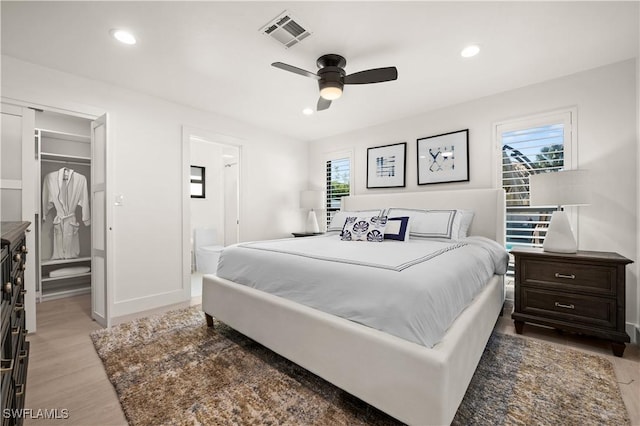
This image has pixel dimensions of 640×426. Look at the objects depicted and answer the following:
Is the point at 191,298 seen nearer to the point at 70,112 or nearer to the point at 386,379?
the point at 70,112

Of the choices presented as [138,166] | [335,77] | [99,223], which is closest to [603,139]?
[335,77]

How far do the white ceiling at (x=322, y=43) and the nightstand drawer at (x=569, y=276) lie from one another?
1.74 meters

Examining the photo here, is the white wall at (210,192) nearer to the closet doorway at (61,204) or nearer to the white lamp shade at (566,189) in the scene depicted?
the closet doorway at (61,204)

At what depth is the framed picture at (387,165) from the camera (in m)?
3.87

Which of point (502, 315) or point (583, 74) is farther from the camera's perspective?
point (502, 315)

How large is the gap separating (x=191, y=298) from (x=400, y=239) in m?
2.63

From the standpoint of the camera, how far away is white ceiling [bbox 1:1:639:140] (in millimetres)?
1836

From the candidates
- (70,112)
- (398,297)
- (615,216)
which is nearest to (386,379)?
(398,297)

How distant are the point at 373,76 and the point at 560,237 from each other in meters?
2.05

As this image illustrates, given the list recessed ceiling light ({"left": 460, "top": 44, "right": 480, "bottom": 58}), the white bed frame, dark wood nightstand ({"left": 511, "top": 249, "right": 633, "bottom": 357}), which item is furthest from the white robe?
dark wood nightstand ({"left": 511, "top": 249, "right": 633, "bottom": 357})

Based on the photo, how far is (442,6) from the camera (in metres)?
1.80

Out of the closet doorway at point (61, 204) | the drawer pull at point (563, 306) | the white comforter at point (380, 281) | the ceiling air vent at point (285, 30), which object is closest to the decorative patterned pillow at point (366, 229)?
the white comforter at point (380, 281)

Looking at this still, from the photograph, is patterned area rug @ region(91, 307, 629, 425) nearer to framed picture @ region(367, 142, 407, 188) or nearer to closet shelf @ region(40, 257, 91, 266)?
closet shelf @ region(40, 257, 91, 266)
